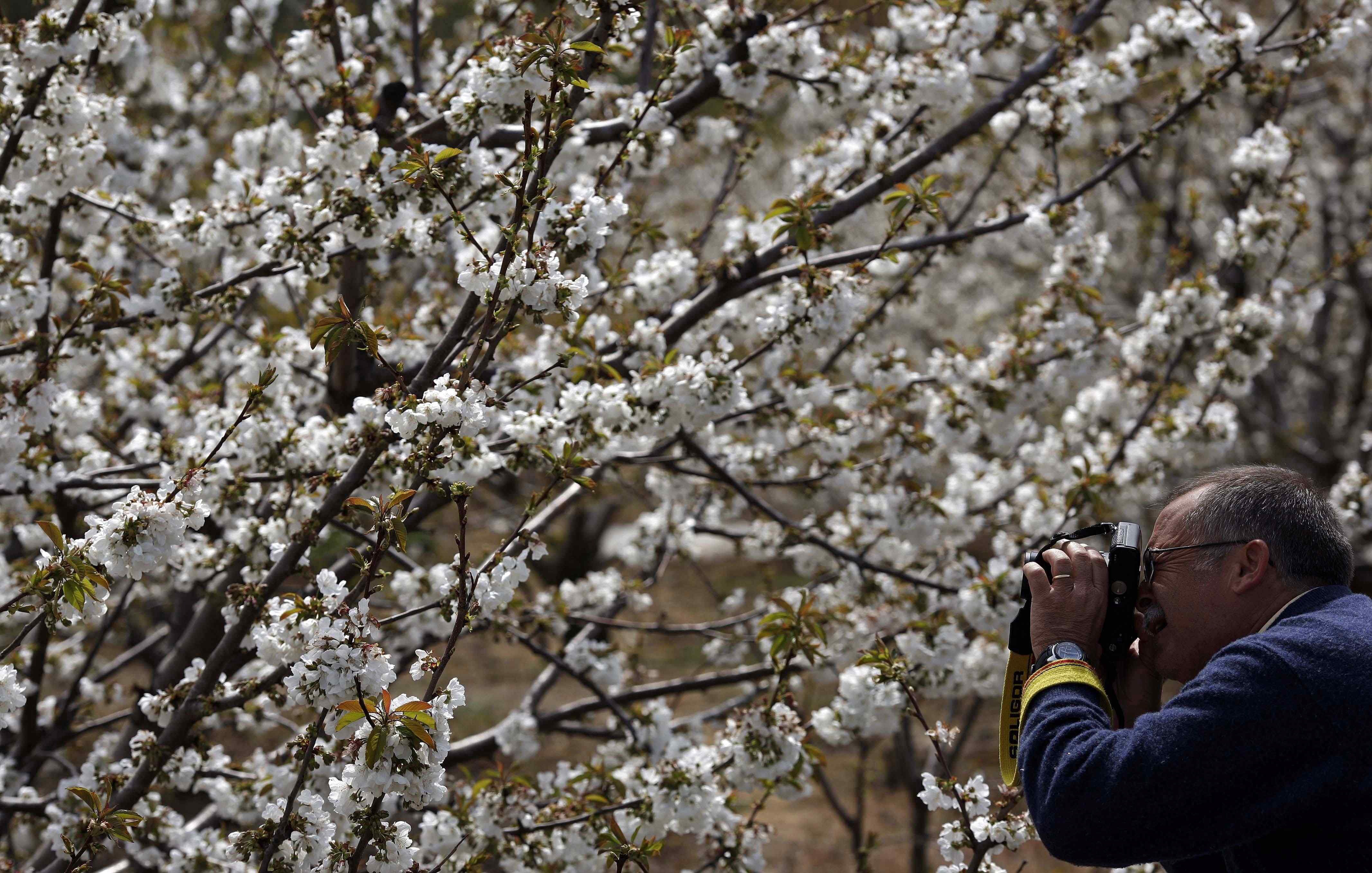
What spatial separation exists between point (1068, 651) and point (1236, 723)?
0.29 m

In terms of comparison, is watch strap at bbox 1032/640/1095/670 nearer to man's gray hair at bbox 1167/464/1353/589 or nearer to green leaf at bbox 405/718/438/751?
man's gray hair at bbox 1167/464/1353/589

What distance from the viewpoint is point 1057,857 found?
1.55 metres

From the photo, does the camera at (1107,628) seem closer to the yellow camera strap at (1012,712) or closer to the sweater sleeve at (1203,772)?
the yellow camera strap at (1012,712)

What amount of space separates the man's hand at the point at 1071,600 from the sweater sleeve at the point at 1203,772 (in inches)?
9.2

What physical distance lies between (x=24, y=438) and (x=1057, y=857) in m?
2.48

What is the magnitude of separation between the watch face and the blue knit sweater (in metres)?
0.18

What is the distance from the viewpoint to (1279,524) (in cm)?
170

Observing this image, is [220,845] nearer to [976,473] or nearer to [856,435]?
[856,435]

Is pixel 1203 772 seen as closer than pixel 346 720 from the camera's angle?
Yes

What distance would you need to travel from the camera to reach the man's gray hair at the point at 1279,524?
1.69 m

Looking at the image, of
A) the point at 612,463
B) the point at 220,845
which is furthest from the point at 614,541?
the point at 220,845

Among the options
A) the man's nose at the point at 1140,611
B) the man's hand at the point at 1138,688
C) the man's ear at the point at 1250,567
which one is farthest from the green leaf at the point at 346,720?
the man's ear at the point at 1250,567

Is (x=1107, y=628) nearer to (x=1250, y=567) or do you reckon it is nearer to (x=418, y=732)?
(x=1250, y=567)

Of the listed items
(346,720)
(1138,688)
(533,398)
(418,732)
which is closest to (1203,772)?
(1138,688)
